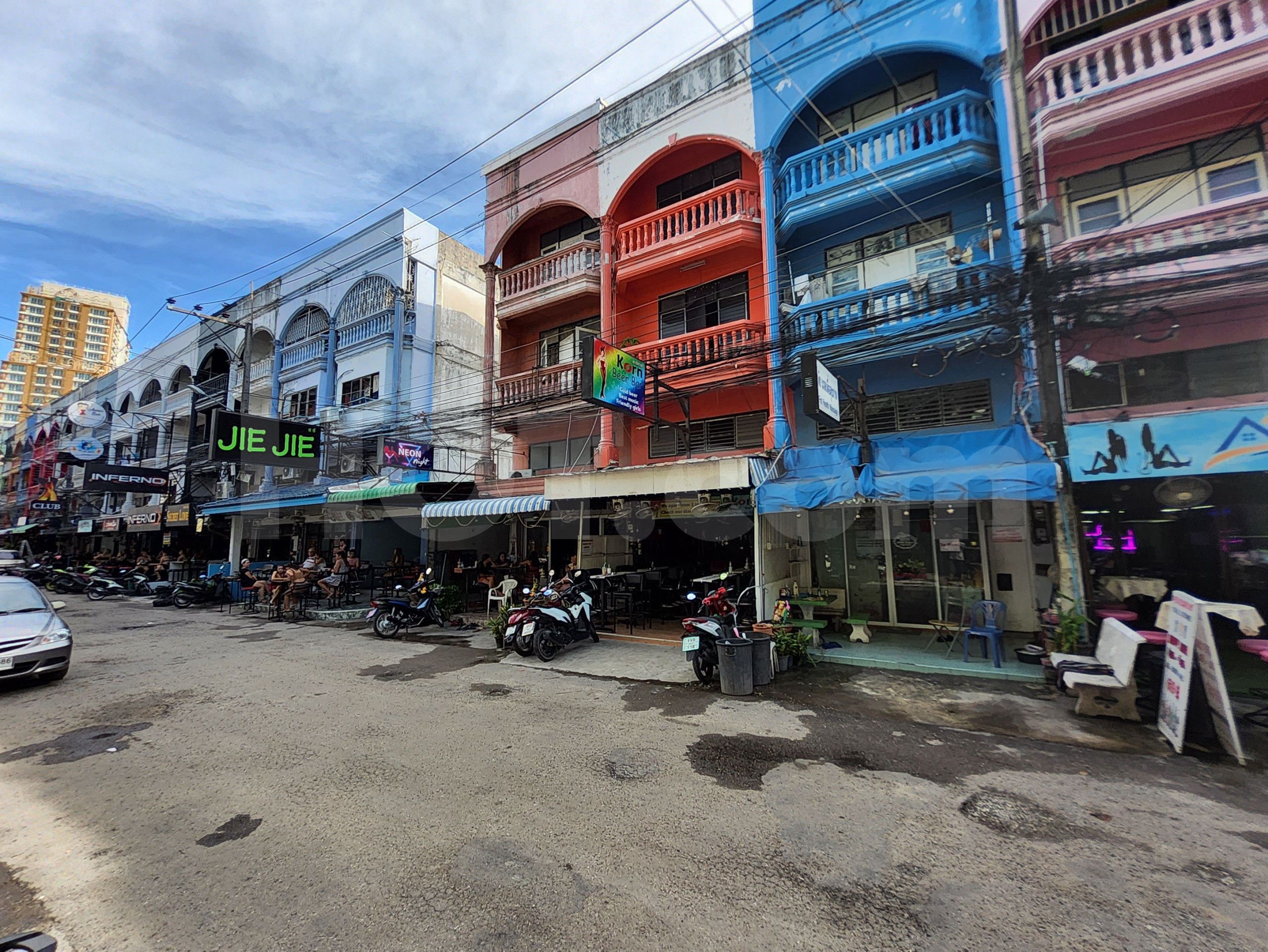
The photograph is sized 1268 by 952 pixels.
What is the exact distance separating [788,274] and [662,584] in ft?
26.8

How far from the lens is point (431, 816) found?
4004 millimetres

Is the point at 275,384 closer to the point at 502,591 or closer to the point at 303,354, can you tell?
the point at 303,354

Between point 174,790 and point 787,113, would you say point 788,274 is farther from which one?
point 174,790

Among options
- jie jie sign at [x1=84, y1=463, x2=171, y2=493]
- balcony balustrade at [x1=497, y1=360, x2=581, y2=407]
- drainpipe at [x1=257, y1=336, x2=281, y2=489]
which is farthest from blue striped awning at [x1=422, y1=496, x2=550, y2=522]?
jie jie sign at [x1=84, y1=463, x2=171, y2=493]

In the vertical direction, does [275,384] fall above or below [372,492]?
above

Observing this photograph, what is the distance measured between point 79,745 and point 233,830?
346 cm

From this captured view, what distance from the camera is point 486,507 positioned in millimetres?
12922

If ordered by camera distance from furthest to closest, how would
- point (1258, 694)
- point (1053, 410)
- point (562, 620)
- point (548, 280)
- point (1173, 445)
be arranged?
point (548, 280) → point (562, 620) → point (1053, 410) → point (1173, 445) → point (1258, 694)

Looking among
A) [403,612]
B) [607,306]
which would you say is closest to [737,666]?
[403,612]

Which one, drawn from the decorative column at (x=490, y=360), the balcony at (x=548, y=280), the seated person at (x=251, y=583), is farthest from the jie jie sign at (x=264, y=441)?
the balcony at (x=548, y=280)

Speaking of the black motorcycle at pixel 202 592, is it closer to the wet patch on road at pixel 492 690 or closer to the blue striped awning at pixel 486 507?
the blue striped awning at pixel 486 507

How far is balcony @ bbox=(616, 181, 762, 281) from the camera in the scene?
1198 centimetres

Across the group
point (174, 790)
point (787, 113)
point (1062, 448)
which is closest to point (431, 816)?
point (174, 790)

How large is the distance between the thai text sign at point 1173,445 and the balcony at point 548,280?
11.3m
